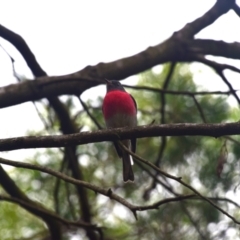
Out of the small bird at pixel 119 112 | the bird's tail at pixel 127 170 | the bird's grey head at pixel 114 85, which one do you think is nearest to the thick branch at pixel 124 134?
the bird's tail at pixel 127 170

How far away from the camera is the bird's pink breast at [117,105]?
182 inches

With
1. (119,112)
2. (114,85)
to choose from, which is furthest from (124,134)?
(114,85)

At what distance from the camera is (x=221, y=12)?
464cm

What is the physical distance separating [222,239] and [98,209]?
4.51 ft

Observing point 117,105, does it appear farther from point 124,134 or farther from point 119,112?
point 124,134

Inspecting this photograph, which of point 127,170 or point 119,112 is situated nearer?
point 127,170

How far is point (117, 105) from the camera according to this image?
4.66 meters

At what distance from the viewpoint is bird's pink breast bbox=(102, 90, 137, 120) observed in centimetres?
462

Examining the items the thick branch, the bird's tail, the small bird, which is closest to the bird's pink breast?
the small bird

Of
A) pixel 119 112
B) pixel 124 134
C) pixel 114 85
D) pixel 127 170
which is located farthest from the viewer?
pixel 114 85

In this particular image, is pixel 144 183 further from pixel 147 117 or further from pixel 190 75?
pixel 190 75

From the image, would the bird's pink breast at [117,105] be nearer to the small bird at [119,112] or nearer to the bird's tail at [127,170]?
the small bird at [119,112]

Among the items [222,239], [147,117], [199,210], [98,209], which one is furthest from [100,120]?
[222,239]

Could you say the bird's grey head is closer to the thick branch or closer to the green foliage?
the green foliage
